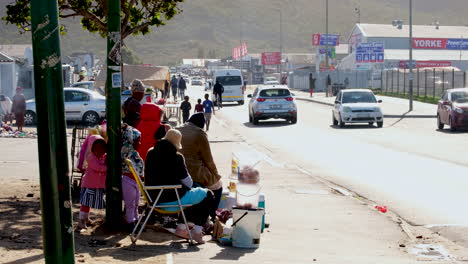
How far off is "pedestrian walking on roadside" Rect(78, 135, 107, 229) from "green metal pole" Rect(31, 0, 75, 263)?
4148 mm

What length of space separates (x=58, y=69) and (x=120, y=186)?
13.9ft

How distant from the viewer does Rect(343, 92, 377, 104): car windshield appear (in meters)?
35.1

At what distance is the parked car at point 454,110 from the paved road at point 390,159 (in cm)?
58

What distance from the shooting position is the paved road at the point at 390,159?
13414mm

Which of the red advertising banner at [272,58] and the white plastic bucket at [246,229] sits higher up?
the red advertising banner at [272,58]

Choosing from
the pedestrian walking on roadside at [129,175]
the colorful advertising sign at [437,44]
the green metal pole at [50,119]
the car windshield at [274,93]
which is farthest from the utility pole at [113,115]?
the colorful advertising sign at [437,44]

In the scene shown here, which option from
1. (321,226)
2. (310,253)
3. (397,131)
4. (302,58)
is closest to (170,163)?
(310,253)

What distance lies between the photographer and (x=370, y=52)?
87438 mm

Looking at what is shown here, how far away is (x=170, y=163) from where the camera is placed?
31.0ft

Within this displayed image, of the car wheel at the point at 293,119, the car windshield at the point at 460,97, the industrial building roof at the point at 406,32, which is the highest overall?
the industrial building roof at the point at 406,32

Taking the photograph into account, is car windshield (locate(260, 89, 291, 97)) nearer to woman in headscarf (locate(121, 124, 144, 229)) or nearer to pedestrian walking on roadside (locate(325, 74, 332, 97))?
woman in headscarf (locate(121, 124, 144, 229))

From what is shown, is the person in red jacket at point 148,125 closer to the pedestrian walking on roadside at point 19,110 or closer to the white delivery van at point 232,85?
the pedestrian walking on roadside at point 19,110

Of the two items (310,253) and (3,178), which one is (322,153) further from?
(310,253)

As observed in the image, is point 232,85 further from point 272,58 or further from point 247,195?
point 272,58
